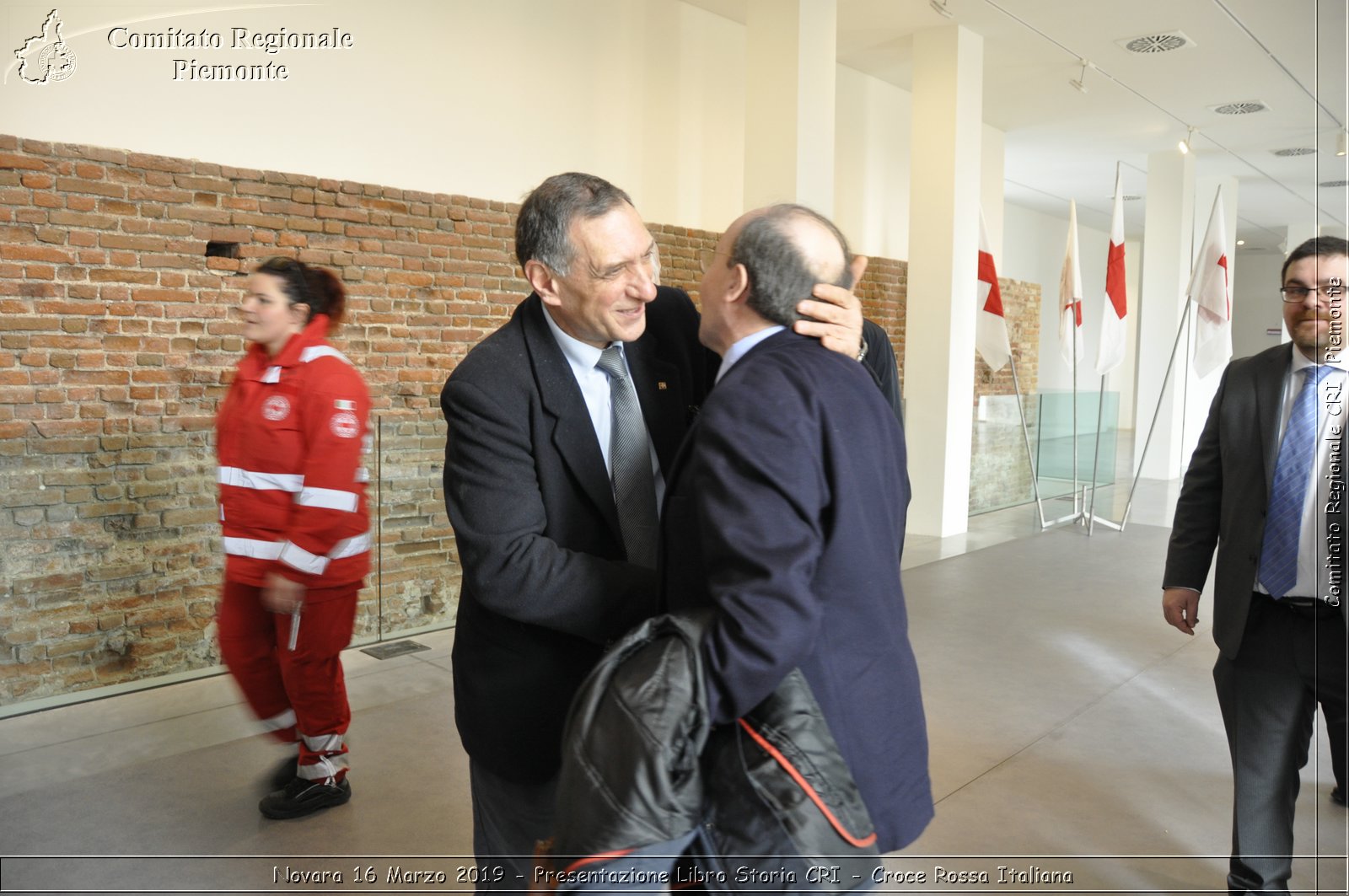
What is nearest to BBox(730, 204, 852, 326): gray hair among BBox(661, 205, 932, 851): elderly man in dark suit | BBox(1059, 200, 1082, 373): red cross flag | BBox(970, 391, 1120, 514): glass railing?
BBox(661, 205, 932, 851): elderly man in dark suit

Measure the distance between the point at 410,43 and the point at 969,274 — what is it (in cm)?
505

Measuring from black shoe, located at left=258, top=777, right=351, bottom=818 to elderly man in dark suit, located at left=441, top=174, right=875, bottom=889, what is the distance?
154 cm

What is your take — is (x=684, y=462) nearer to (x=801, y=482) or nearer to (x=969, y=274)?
(x=801, y=482)

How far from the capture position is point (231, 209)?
4.79 metres

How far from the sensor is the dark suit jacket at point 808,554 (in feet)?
3.94

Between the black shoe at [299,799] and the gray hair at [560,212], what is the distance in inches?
86.0

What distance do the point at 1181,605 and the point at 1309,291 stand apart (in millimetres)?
921

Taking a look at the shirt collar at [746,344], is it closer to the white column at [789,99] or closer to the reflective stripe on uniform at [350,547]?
the reflective stripe on uniform at [350,547]

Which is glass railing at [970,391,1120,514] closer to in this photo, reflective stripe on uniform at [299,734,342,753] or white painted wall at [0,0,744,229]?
white painted wall at [0,0,744,229]

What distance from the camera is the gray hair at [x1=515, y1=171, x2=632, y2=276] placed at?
154 centimetres

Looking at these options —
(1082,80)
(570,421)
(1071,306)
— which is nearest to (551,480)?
(570,421)

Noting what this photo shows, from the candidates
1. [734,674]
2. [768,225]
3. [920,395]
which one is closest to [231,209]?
[768,225]

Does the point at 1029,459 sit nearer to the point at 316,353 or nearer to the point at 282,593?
the point at 316,353

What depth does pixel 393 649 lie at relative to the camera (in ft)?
15.0
